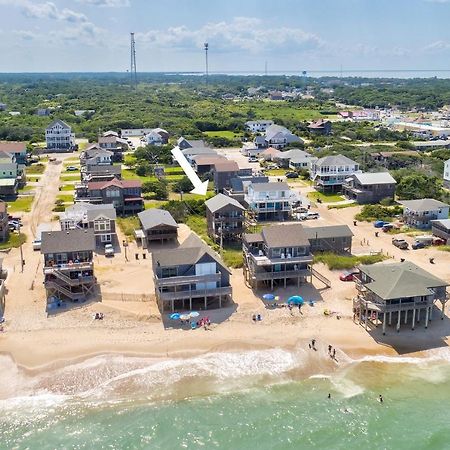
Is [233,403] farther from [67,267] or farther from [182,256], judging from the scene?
[67,267]

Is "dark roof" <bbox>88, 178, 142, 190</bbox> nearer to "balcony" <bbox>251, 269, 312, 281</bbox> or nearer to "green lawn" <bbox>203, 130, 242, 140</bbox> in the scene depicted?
"balcony" <bbox>251, 269, 312, 281</bbox>

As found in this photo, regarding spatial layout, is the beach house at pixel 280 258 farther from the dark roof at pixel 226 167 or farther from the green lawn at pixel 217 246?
the dark roof at pixel 226 167

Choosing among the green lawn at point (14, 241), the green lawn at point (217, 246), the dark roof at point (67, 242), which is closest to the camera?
the dark roof at point (67, 242)

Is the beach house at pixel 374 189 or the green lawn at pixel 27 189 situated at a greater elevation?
the beach house at pixel 374 189

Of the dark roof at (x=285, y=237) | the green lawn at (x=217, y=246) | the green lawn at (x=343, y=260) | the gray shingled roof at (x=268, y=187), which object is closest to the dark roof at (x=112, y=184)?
the green lawn at (x=217, y=246)

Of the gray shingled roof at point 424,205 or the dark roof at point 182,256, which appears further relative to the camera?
the gray shingled roof at point 424,205

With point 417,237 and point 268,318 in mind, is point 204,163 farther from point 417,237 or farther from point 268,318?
point 268,318

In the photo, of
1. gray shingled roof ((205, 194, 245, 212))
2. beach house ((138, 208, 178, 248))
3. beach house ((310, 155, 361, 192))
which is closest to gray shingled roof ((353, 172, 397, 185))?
beach house ((310, 155, 361, 192))
